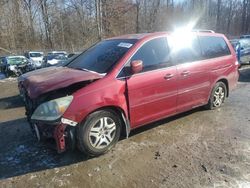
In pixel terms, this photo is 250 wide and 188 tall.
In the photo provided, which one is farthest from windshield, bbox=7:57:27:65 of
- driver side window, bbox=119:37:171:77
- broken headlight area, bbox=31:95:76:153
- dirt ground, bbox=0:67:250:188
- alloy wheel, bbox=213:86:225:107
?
broken headlight area, bbox=31:95:76:153

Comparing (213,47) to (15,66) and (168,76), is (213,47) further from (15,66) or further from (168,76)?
(15,66)

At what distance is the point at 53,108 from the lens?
3.77m

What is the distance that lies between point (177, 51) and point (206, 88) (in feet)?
3.76

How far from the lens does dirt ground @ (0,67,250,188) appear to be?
11.7 ft

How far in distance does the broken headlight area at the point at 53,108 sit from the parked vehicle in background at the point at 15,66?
15.8m

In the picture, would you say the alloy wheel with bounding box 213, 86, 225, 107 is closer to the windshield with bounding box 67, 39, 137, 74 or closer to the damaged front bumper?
the windshield with bounding box 67, 39, 137, 74

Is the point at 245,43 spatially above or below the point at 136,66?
below

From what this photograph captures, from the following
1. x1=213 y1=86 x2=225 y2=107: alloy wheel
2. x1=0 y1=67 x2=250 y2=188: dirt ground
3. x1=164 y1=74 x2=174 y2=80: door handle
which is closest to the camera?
x1=0 y1=67 x2=250 y2=188: dirt ground

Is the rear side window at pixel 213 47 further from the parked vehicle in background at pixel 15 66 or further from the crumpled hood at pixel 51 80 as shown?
the parked vehicle in background at pixel 15 66

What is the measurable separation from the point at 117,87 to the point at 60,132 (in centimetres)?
106

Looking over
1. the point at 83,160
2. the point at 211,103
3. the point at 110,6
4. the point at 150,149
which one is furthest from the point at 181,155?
the point at 110,6

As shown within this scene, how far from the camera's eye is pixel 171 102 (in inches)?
197

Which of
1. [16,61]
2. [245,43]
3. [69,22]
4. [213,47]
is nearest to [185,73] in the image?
[213,47]

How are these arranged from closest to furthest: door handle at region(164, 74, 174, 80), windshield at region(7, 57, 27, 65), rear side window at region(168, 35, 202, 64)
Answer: door handle at region(164, 74, 174, 80) < rear side window at region(168, 35, 202, 64) < windshield at region(7, 57, 27, 65)
